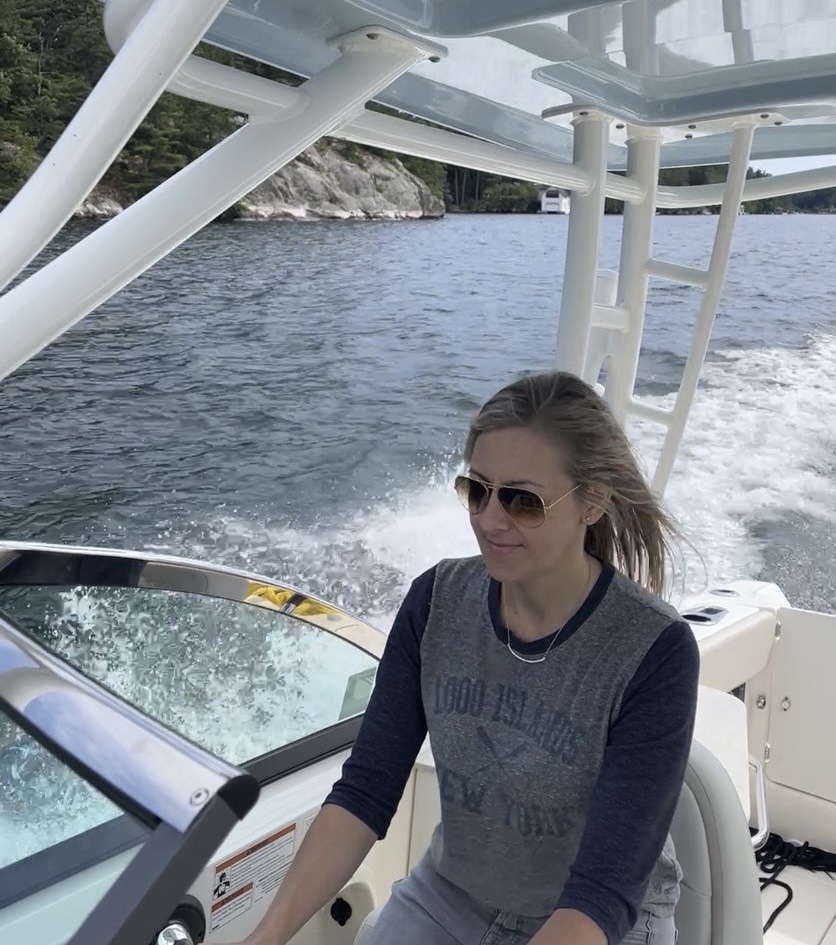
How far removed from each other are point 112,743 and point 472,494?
1.70 feet

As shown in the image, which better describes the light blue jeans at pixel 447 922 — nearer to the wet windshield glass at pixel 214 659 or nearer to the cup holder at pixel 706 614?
the wet windshield glass at pixel 214 659

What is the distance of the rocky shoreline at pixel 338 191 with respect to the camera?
2069 cm

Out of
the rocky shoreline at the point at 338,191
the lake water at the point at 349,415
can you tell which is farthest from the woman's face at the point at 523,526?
the rocky shoreline at the point at 338,191

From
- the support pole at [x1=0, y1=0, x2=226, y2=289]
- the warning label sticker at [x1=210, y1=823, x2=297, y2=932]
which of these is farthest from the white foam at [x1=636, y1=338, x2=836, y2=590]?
the support pole at [x1=0, y1=0, x2=226, y2=289]

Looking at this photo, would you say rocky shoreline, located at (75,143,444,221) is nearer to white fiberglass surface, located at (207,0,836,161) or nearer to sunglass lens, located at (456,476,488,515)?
white fiberglass surface, located at (207,0,836,161)

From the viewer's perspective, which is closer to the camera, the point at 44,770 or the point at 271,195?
the point at 44,770

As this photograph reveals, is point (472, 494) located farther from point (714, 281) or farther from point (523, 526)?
point (714, 281)

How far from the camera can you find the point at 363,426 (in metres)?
10.2

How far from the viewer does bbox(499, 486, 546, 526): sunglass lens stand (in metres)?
0.91

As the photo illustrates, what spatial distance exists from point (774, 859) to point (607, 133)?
4.71 feet

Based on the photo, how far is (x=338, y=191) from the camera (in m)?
21.3

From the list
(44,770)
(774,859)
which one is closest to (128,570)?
(44,770)

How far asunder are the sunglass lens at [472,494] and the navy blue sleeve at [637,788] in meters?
0.20

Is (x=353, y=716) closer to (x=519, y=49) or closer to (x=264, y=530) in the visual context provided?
(x=519, y=49)
